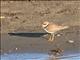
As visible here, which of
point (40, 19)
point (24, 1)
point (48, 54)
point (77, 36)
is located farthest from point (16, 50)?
point (24, 1)

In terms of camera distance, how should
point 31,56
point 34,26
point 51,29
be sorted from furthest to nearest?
point 34,26 → point 51,29 → point 31,56

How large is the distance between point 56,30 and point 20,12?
339 cm

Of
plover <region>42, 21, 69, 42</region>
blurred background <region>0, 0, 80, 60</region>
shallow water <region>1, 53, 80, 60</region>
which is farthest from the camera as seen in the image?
plover <region>42, 21, 69, 42</region>

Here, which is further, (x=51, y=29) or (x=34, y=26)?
(x=34, y=26)

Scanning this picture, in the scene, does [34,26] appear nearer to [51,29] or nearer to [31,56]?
[51,29]

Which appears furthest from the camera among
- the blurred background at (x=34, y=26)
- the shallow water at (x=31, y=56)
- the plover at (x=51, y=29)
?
the plover at (x=51, y=29)

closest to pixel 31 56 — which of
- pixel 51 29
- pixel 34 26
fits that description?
pixel 51 29

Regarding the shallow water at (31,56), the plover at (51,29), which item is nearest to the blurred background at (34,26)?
the shallow water at (31,56)

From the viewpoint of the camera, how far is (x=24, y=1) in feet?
54.9

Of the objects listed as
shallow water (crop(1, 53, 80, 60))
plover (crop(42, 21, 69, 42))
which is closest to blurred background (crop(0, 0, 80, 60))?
shallow water (crop(1, 53, 80, 60))

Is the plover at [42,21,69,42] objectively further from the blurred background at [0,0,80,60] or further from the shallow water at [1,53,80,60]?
the shallow water at [1,53,80,60]

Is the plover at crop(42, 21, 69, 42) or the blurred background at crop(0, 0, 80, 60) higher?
the plover at crop(42, 21, 69, 42)

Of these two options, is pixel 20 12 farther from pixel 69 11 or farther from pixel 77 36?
pixel 77 36

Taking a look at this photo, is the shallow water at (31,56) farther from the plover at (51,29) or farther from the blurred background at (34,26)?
the plover at (51,29)
